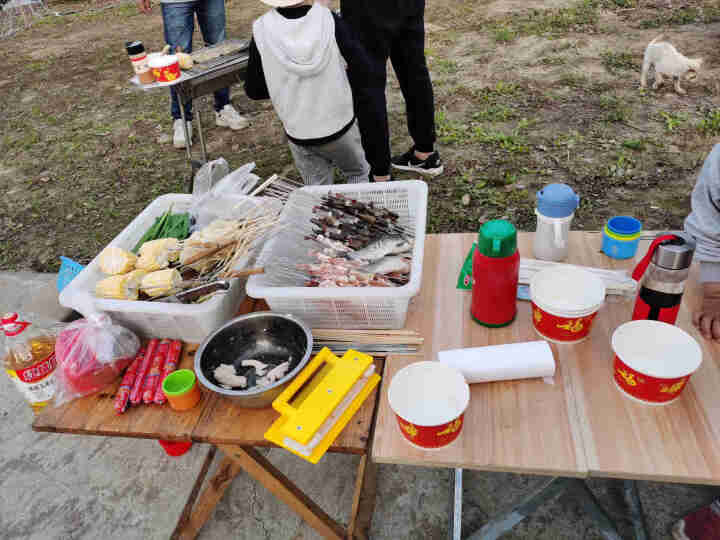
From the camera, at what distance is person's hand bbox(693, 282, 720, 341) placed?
5.15 feet

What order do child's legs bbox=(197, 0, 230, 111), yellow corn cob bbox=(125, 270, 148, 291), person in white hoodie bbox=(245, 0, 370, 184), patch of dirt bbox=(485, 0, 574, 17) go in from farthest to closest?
patch of dirt bbox=(485, 0, 574, 17), child's legs bbox=(197, 0, 230, 111), person in white hoodie bbox=(245, 0, 370, 184), yellow corn cob bbox=(125, 270, 148, 291)

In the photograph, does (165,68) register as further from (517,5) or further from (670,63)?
(517,5)

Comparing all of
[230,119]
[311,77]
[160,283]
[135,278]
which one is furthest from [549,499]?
[230,119]

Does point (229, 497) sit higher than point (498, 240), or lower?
lower

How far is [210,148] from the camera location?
5660 mm

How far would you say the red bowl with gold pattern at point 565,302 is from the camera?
5.07ft

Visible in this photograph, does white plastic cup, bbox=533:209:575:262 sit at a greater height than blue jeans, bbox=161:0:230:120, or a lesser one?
lesser

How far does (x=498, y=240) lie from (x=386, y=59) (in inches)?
103

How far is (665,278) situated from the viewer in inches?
56.7

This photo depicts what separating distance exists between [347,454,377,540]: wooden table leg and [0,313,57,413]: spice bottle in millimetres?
1298

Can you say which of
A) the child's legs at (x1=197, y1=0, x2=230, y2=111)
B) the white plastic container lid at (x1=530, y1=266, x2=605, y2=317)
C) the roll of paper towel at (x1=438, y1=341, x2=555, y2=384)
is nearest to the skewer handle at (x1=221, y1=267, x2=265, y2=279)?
the roll of paper towel at (x1=438, y1=341, x2=555, y2=384)

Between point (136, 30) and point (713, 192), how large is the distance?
10.8 meters

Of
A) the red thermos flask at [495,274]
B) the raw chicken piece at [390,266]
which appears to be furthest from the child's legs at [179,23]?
the red thermos flask at [495,274]

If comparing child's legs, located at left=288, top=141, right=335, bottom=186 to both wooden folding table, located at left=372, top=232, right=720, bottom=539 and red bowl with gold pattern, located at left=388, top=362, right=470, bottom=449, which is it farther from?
red bowl with gold pattern, located at left=388, top=362, right=470, bottom=449
